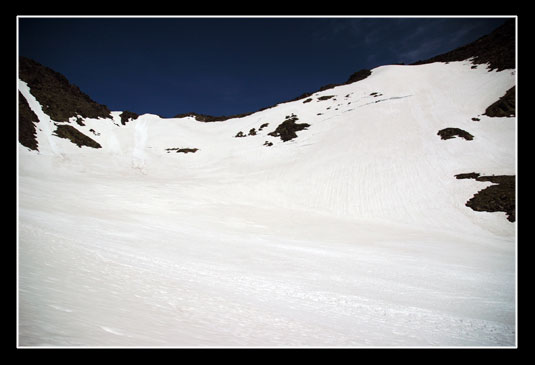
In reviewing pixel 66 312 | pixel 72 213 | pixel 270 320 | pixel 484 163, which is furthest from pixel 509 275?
pixel 484 163

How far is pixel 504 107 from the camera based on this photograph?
27.9 meters

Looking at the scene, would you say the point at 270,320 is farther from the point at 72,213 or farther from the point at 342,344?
the point at 72,213

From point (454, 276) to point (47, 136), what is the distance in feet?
108

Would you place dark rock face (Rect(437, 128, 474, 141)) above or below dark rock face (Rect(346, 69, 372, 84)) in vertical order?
below

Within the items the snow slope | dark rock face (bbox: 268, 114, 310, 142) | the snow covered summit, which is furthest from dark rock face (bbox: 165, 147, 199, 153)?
dark rock face (bbox: 268, 114, 310, 142)

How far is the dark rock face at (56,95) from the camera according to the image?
107 feet

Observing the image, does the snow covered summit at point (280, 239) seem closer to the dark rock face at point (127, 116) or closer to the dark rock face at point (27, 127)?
the dark rock face at point (27, 127)

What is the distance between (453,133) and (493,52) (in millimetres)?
35602

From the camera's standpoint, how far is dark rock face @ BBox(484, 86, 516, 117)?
27.3m

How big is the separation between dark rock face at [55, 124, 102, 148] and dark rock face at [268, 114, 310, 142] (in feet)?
74.8

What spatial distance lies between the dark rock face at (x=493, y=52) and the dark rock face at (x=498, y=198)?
1274 inches

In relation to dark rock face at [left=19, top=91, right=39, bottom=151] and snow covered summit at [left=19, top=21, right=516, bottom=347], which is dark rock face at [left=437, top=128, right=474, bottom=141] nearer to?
snow covered summit at [left=19, top=21, right=516, bottom=347]
